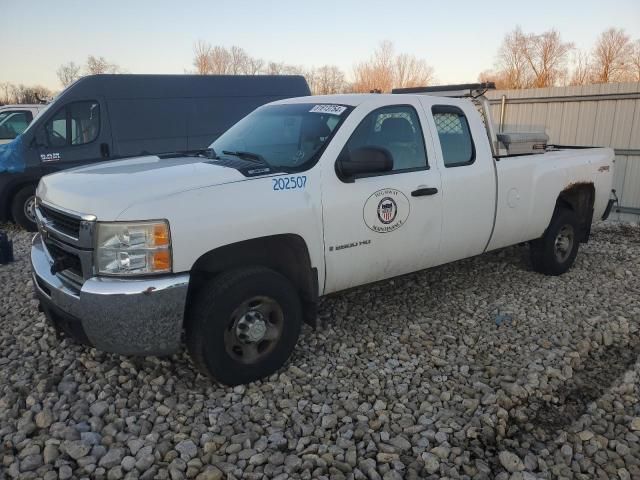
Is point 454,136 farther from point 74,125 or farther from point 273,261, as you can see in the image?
point 74,125

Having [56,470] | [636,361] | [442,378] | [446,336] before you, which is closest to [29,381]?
[56,470]

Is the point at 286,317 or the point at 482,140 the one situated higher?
the point at 482,140

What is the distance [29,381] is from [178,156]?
196 cm

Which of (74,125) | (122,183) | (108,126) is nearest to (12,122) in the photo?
(74,125)

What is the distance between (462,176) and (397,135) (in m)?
0.73

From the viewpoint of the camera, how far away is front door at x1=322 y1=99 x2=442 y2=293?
12.1 feet

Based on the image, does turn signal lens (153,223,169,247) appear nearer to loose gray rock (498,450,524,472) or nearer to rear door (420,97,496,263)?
loose gray rock (498,450,524,472)

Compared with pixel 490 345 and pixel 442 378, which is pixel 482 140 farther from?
pixel 442 378

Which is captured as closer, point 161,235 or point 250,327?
point 161,235

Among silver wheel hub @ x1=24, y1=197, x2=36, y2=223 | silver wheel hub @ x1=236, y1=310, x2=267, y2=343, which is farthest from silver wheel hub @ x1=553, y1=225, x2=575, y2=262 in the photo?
silver wheel hub @ x1=24, y1=197, x2=36, y2=223

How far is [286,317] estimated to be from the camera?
11.7 ft

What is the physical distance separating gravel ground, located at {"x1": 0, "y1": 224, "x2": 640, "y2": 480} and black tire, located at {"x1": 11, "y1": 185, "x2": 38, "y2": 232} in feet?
13.1

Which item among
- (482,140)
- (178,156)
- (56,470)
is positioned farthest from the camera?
(482,140)

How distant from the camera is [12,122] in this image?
10172 millimetres
